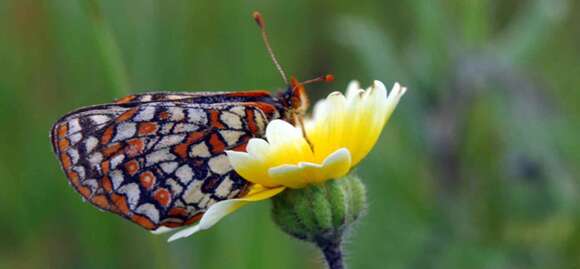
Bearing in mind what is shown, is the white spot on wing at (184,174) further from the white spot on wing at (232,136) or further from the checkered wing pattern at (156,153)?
the white spot on wing at (232,136)

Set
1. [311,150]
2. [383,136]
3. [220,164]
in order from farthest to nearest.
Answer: [383,136] < [220,164] < [311,150]

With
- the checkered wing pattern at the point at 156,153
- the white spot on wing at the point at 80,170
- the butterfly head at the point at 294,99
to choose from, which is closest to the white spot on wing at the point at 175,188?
the checkered wing pattern at the point at 156,153

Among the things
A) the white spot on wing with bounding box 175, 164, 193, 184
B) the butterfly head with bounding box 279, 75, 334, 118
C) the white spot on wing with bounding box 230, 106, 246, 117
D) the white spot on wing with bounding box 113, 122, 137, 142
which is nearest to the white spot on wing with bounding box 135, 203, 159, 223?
the white spot on wing with bounding box 175, 164, 193, 184

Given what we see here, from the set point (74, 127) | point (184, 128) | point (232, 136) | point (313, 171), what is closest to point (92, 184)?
point (74, 127)

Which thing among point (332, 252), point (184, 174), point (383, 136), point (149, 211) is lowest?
point (332, 252)

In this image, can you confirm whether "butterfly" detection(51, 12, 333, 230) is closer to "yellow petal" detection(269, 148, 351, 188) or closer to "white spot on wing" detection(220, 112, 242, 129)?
"white spot on wing" detection(220, 112, 242, 129)

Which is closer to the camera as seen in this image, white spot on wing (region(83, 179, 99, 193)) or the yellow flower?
the yellow flower

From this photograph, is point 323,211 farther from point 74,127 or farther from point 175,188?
point 74,127
